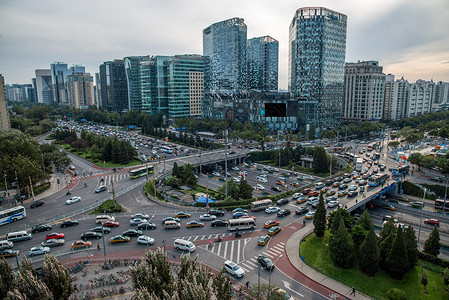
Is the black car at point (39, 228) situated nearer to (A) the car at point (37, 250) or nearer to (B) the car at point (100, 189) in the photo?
(A) the car at point (37, 250)

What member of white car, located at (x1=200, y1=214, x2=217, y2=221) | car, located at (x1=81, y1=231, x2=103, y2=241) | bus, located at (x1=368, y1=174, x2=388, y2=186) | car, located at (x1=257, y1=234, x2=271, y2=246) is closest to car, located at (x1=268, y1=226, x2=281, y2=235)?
car, located at (x1=257, y1=234, x2=271, y2=246)

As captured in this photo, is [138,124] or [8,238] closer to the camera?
[8,238]

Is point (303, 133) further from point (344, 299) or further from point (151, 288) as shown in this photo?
point (151, 288)

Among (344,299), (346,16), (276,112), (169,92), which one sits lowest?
(344,299)

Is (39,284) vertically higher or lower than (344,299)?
higher

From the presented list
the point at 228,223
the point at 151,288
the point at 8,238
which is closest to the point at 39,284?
the point at 151,288

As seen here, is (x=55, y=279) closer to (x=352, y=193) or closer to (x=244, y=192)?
(x=244, y=192)

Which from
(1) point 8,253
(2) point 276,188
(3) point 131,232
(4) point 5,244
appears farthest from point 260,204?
(4) point 5,244

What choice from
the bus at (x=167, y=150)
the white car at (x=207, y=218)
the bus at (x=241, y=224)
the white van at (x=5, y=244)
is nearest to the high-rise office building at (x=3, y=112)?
the bus at (x=167, y=150)
